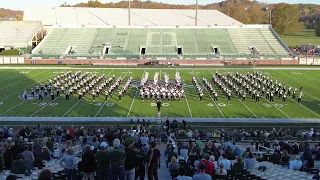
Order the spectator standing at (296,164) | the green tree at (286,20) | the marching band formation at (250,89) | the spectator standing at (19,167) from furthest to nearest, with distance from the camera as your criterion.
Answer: the green tree at (286,20), the marching band formation at (250,89), the spectator standing at (296,164), the spectator standing at (19,167)

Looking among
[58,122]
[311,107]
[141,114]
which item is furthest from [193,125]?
[311,107]

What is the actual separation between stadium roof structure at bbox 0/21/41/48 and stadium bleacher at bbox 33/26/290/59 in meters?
3.73

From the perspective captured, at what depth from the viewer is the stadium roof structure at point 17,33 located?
54.4m

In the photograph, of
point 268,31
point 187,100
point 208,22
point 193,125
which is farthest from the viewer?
point 208,22

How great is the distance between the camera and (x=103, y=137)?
39.3 ft

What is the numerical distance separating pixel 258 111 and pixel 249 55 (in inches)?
1087

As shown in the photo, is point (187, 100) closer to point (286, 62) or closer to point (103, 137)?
point (103, 137)

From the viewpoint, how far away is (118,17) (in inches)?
2731

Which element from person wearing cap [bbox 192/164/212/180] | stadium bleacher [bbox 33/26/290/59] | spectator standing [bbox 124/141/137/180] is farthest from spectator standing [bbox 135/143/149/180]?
stadium bleacher [bbox 33/26/290/59]

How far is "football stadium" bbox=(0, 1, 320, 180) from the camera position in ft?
27.5

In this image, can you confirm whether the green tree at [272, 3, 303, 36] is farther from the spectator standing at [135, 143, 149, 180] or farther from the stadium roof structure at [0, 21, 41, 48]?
the spectator standing at [135, 143, 149, 180]

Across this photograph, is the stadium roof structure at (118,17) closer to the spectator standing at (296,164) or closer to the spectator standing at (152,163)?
the spectator standing at (296,164)

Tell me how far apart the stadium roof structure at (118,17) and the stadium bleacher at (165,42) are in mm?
9186

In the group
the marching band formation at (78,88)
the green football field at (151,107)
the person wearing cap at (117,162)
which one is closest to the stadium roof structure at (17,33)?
the green football field at (151,107)
